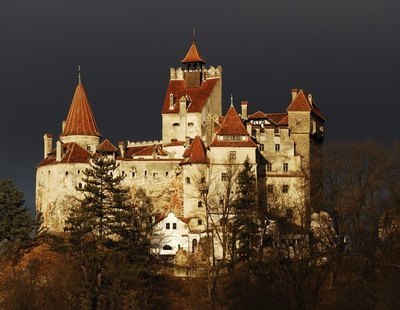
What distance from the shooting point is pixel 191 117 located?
370 feet

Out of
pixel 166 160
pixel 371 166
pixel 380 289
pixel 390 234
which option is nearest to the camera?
pixel 380 289

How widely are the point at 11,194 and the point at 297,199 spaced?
21271mm

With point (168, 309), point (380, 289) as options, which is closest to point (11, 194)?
point (168, 309)

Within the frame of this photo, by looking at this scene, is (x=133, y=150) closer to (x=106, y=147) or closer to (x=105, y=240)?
(x=106, y=147)

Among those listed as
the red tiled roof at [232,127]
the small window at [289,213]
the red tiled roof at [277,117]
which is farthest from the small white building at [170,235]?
the red tiled roof at [277,117]

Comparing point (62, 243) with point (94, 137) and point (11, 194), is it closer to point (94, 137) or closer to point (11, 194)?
point (11, 194)

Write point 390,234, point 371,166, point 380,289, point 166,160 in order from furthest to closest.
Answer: point 166,160, point 371,166, point 390,234, point 380,289

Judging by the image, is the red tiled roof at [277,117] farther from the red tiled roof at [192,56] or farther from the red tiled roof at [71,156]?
the red tiled roof at [71,156]

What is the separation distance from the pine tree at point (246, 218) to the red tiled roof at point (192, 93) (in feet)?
50.5

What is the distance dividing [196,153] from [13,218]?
14635 millimetres

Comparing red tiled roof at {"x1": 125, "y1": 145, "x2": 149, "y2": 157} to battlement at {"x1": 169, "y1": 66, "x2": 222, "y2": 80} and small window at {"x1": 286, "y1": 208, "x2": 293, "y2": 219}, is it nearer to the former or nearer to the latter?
battlement at {"x1": 169, "y1": 66, "x2": 222, "y2": 80}

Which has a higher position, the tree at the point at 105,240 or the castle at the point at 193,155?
the castle at the point at 193,155

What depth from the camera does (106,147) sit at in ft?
362

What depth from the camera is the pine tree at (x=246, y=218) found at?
3681 inches
